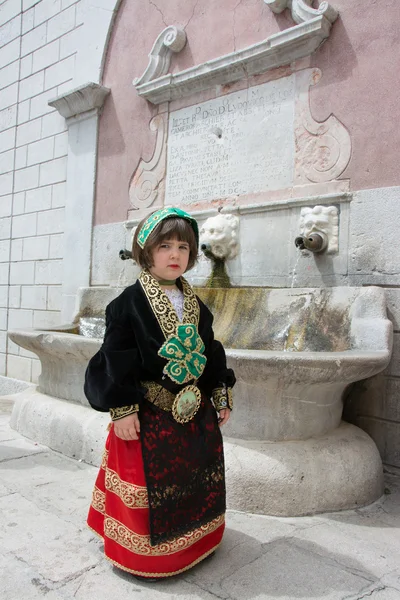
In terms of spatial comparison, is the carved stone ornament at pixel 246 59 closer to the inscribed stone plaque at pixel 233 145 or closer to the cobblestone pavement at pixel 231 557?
the inscribed stone plaque at pixel 233 145

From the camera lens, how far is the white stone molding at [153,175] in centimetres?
475

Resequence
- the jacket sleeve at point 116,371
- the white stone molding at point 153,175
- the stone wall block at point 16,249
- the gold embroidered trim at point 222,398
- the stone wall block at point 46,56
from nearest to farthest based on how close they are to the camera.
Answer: the jacket sleeve at point 116,371 < the gold embroidered trim at point 222,398 < the white stone molding at point 153,175 < the stone wall block at point 46,56 < the stone wall block at point 16,249

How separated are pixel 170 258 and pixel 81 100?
14.0ft

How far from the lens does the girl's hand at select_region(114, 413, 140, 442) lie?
5.57 ft

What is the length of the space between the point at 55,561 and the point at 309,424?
134cm

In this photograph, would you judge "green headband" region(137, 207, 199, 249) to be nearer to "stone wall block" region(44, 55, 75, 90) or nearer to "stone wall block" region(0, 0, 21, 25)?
"stone wall block" region(44, 55, 75, 90)

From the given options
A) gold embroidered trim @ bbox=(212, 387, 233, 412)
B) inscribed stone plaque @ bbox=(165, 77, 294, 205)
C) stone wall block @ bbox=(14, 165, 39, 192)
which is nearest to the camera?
gold embroidered trim @ bbox=(212, 387, 233, 412)

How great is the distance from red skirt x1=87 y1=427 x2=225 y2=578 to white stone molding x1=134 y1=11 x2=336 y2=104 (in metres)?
3.15

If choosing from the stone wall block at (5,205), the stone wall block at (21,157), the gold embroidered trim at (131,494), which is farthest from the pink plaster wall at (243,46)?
the gold embroidered trim at (131,494)

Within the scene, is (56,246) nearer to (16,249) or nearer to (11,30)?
(16,249)

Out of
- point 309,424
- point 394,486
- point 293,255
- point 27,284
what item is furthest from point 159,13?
point 394,486

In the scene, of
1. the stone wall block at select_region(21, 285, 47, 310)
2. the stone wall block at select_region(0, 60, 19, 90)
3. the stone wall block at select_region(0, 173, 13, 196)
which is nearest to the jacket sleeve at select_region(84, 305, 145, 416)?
the stone wall block at select_region(21, 285, 47, 310)

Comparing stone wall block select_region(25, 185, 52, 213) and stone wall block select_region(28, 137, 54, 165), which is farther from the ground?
stone wall block select_region(28, 137, 54, 165)

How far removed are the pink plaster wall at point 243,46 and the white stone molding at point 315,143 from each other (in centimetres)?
6
